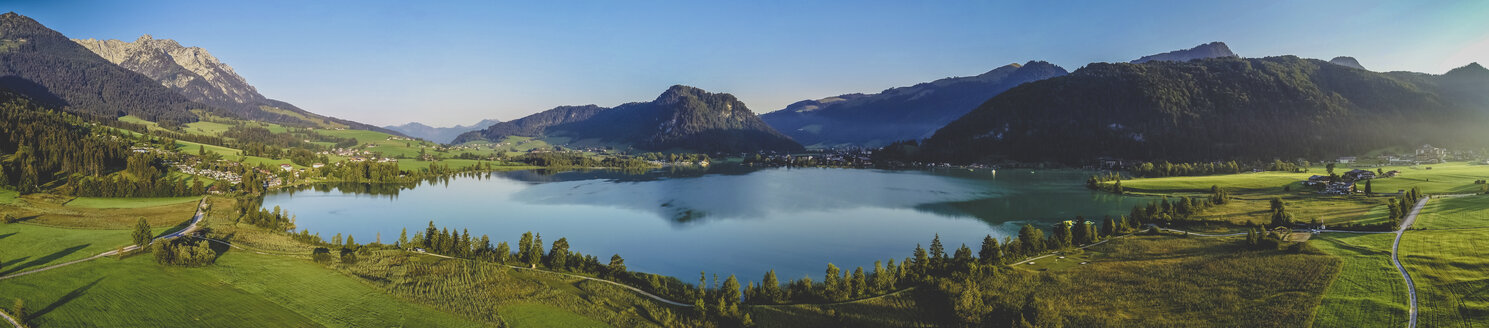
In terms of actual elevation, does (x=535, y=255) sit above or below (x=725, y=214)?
above

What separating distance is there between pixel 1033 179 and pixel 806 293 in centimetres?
7941

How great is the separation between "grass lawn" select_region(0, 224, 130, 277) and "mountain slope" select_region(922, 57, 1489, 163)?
13151 centimetres

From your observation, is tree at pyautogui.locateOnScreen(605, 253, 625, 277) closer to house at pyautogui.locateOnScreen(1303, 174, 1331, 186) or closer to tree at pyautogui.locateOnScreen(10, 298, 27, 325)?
tree at pyautogui.locateOnScreen(10, 298, 27, 325)

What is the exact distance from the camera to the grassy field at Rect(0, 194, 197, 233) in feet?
119

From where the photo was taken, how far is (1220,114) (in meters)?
122

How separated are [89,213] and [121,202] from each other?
392 inches

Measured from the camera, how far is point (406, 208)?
6219cm

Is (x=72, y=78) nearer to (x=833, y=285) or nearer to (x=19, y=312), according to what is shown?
(x=19, y=312)

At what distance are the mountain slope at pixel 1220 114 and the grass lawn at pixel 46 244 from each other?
431 ft

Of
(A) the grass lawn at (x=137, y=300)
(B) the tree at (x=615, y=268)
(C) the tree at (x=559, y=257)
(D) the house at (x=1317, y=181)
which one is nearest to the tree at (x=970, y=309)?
(B) the tree at (x=615, y=268)

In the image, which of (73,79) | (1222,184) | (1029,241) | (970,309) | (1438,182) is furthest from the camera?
(73,79)

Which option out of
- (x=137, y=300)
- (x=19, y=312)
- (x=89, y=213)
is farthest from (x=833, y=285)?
(x=89, y=213)

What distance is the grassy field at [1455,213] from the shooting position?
29578mm

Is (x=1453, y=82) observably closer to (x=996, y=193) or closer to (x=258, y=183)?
(x=996, y=193)
